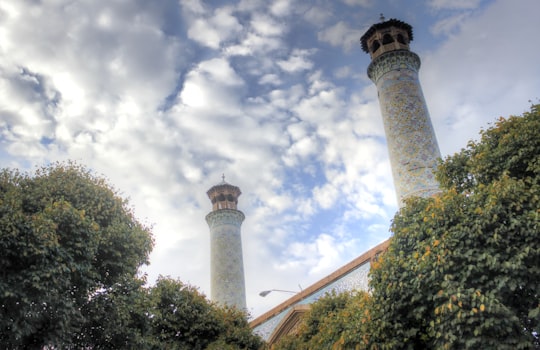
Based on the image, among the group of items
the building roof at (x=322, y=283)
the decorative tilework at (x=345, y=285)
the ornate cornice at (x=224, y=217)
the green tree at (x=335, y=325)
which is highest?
the ornate cornice at (x=224, y=217)

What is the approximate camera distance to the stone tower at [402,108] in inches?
638

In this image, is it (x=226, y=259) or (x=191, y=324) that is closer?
(x=191, y=324)

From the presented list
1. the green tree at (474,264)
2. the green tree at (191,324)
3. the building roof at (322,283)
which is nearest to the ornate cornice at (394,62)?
the building roof at (322,283)

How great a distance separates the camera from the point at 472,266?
24.8 ft

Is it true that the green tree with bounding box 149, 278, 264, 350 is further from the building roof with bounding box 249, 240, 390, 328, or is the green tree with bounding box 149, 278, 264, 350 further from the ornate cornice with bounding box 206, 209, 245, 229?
the ornate cornice with bounding box 206, 209, 245, 229

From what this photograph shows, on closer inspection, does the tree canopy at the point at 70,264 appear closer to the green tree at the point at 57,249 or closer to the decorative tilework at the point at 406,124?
the green tree at the point at 57,249

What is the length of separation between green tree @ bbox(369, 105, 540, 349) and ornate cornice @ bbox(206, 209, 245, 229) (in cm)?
1896

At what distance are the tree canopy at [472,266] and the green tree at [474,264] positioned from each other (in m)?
0.02

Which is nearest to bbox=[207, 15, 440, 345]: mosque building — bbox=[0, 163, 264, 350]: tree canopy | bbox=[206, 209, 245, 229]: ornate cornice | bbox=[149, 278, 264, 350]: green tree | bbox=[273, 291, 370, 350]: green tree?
bbox=[273, 291, 370, 350]: green tree

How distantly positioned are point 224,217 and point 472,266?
21018 mm

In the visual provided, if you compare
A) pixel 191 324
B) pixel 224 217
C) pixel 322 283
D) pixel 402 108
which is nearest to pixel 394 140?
pixel 402 108

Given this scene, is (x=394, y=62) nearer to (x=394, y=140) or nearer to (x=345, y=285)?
(x=394, y=140)

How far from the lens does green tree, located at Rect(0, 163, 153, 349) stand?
8.48 metres

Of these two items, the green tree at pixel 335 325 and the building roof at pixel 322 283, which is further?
the building roof at pixel 322 283
